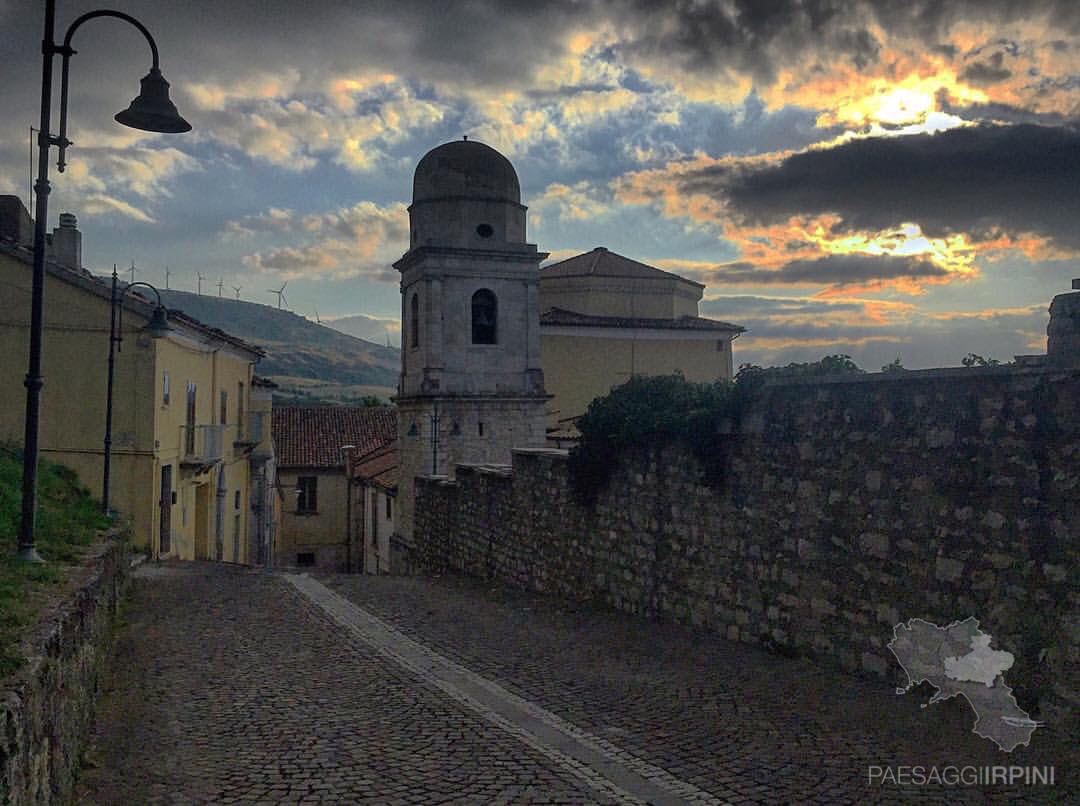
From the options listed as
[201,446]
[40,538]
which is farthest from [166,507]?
[40,538]

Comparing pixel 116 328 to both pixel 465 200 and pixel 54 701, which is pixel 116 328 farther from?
pixel 54 701

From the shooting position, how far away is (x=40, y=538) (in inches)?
380

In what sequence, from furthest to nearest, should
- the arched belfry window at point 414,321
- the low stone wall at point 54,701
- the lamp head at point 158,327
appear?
the arched belfry window at point 414,321 → the lamp head at point 158,327 → the low stone wall at point 54,701

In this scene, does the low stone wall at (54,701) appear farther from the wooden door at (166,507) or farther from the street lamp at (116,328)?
the wooden door at (166,507)

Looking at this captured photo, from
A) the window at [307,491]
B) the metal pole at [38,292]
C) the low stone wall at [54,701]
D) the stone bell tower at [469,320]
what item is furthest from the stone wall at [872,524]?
the window at [307,491]

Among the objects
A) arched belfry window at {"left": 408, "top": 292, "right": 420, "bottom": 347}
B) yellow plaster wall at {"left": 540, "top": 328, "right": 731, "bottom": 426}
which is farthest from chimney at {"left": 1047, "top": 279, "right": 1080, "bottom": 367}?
yellow plaster wall at {"left": 540, "top": 328, "right": 731, "bottom": 426}

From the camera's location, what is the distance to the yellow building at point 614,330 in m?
30.4

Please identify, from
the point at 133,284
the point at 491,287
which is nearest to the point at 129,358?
the point at 133,284

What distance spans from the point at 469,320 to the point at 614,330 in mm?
6847

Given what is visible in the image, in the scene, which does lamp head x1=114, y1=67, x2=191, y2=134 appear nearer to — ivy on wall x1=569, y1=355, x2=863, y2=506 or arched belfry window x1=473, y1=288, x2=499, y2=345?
ivy on wall x1=569, y1=355, x2=863, y2=506

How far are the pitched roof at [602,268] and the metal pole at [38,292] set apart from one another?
24496 mm

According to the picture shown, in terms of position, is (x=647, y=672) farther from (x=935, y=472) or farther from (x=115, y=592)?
(x=115, y=592)

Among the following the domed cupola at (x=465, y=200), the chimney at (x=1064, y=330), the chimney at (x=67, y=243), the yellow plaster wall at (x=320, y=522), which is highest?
the domed cupola at (x=465, y=200)

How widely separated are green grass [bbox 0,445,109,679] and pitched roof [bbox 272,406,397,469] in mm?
22336
